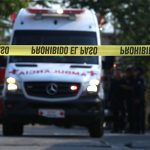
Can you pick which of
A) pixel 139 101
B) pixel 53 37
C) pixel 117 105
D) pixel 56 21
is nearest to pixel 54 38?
pixel 53 37

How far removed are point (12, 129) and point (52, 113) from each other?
1.23 m

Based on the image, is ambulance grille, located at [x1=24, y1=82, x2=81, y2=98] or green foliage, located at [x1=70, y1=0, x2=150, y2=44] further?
green foliage, located at [x1=70, y1=0, x2=150, y2=44]

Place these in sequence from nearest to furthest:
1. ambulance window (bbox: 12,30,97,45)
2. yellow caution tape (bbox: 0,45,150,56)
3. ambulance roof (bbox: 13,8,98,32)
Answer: yellow caution tape (bbox: 0,45,150,56)
ambulance window (bbox: 12,30,97,45)
ambulance roof (bbox: 13,8,98,32)

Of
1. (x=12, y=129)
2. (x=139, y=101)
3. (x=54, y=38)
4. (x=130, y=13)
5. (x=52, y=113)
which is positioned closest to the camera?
(x=52, y=113)

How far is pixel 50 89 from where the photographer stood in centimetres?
1788

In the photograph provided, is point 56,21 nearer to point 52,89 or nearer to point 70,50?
point 52,89

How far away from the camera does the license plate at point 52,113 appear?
59.3 feet

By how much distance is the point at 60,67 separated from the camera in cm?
1798

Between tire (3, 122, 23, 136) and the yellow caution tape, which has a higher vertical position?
the yellow caution tape

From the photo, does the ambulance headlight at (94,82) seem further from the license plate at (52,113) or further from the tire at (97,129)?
the tire at (97,129)

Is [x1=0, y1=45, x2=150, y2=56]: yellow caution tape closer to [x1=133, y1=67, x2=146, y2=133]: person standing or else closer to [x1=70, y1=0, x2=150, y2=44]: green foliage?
[x1=133, y1=67, x2=146, y2=133]: person standing

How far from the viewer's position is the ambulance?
703 inches

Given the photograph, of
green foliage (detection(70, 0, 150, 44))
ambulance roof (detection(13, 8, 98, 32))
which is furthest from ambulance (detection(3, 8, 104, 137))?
green foliage (detection(70, 0, 150, 44))

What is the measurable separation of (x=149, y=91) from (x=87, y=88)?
470 inches
